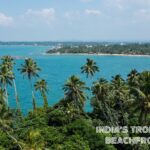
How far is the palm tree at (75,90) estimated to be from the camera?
254ft

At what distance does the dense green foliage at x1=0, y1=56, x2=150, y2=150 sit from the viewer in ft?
192

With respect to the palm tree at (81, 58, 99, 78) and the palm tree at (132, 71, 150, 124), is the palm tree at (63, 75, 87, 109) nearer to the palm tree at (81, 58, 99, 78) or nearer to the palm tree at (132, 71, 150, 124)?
the palm tree at (81, 58, 99, 78)

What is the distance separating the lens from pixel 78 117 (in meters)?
74.5

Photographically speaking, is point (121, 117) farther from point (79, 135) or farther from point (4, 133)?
point (4, 133)

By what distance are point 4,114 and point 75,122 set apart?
1322 centimetres

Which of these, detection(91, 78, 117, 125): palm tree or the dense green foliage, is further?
detection(91, 78, 117, 125): palm tree

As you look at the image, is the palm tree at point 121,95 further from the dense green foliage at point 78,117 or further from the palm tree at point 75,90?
the palm tree at point 75,90

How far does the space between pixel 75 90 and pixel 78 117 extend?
223 inches

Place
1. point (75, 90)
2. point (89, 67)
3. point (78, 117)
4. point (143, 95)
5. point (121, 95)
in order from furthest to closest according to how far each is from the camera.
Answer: point (89, 67) → point (121, 95) → point (75, 90) → point (78, 117) → point (143, 95)

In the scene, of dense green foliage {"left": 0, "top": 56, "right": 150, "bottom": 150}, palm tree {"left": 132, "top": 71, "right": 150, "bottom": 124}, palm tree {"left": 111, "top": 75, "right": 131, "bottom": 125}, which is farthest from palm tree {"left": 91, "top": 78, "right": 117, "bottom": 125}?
palm tree {"left": 132, "top": 71, "right": 150, "bottom": 124}

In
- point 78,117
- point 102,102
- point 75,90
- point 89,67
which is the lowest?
point 78,117

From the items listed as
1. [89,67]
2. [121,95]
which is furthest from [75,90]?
[89,67]

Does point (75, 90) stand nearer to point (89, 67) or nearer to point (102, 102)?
point (102, 102)

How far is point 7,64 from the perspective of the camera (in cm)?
9756
